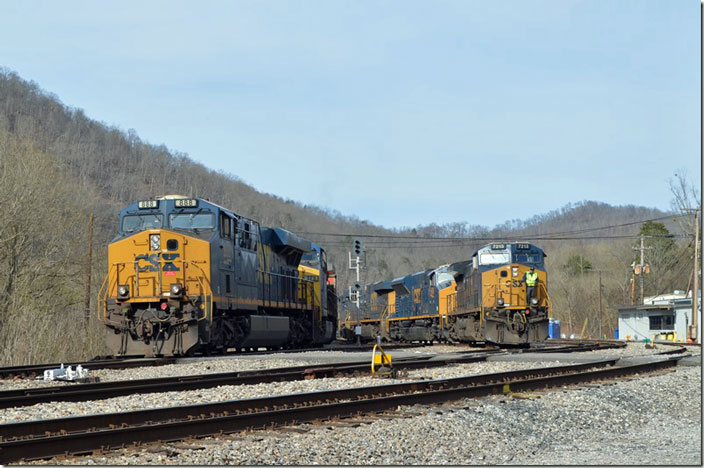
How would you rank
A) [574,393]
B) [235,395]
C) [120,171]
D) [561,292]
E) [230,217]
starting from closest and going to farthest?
[235,395] < [574,393] < [230,217] < [561,292] < [120,171]

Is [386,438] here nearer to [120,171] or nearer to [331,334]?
[331,334]

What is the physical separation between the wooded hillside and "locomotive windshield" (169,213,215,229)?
4.54 metres

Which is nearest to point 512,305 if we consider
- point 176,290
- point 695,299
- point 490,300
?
point 490,300

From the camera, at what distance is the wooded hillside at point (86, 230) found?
2664cm

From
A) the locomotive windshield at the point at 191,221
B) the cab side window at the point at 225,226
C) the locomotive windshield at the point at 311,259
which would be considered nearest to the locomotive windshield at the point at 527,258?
the locomotive windshield at the point at 311,259

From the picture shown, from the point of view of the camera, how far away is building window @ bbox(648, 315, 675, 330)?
175 feet

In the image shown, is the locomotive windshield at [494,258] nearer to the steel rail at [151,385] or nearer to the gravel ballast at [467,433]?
the steel rail at [151,385]

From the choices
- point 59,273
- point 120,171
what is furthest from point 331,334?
point 120,171

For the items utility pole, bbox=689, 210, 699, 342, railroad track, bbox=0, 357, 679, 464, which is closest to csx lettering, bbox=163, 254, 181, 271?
railroad track, bbox=0, 357, 679, 464

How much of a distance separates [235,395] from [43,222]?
2247cm

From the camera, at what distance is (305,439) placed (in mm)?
7902

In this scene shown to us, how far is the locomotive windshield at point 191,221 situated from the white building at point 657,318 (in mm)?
36654

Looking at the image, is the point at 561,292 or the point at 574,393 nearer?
the point at 574,393

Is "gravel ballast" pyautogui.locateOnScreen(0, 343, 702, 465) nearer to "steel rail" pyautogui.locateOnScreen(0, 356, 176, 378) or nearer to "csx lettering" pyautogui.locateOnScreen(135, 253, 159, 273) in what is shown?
"steel rail" pyautogui.locateOnScreen(0, 356, 176, 378)
